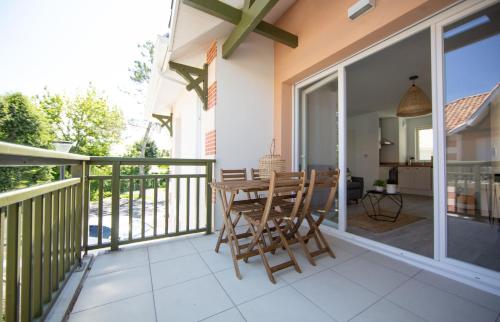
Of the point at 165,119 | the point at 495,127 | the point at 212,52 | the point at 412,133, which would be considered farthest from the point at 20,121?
the point at 412,133

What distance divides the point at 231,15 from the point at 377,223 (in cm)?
371

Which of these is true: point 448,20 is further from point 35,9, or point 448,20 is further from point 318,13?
point 35,9

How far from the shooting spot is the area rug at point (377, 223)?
→ 304 cm

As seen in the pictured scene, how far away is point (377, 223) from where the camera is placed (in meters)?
3.31

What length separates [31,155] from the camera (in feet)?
3.17

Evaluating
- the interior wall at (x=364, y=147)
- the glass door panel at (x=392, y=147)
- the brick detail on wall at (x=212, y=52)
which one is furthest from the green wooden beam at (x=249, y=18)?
the interior wall at (x=364, y=147)

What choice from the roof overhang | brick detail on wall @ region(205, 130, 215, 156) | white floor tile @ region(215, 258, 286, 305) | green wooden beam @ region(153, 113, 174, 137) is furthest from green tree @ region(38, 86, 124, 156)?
white floor tile @ region(215, 258, 286, 305)

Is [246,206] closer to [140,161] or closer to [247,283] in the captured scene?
[247,283]

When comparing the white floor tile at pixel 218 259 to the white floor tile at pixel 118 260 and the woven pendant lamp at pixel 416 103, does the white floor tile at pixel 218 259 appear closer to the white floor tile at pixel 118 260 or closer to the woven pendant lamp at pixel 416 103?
the white floor tile at pixel 118 260

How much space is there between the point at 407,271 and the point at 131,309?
7.50ft

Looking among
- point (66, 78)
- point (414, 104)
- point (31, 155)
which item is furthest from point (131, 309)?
point (66, 78)

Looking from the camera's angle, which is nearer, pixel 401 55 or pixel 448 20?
pixel 448 20

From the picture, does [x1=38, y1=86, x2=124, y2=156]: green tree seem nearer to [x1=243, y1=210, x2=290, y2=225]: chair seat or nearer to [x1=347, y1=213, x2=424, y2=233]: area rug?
[x1=243, y1=210, x2=290, y2=225]: chair seat

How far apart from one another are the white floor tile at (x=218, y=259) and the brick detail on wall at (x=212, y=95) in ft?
6.63
